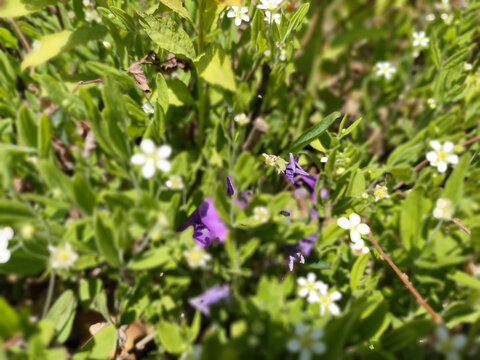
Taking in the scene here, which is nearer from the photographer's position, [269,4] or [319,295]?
[319,295]

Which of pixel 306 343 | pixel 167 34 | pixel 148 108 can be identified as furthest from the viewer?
pixel 148 108

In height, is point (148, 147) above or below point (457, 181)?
above

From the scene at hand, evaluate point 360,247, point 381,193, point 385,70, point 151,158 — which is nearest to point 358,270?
point 360,247

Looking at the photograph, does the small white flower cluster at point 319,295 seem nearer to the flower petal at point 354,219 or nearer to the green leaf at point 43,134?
the flower petal at point 354,219

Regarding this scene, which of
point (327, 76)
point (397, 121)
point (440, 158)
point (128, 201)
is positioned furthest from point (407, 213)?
point (327, 76)

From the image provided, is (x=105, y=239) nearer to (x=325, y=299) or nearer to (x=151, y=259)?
(x=151, y=259)

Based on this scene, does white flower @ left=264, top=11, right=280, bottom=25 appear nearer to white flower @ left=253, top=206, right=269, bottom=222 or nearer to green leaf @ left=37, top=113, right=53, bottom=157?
white flower @ left=253, top=206, right=269, bottom=222
